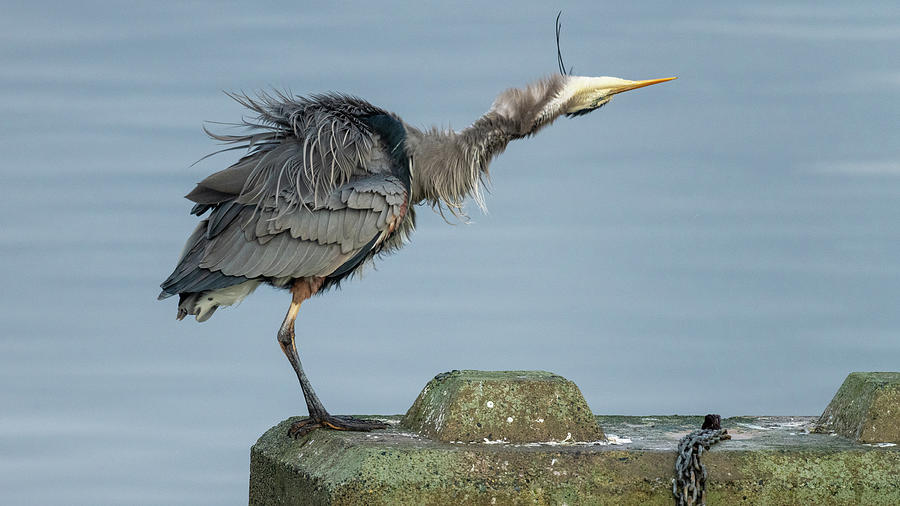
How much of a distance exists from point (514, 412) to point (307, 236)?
1665 millimetres

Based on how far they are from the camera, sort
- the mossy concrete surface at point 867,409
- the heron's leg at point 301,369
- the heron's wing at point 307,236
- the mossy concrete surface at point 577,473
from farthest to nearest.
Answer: the heron's leg at point 301,369 → the heron's wing at point 307,236 → the mossy concrete surface at point 867,409 → the mossy concrete surface at point 577,473

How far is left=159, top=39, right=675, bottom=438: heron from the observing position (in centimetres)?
732

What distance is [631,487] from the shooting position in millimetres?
6480

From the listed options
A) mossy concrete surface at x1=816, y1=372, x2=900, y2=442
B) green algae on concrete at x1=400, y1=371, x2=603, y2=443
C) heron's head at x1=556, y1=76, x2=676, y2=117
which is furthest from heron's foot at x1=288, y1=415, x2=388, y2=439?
mossy concrete surface at x1=816, y1=372, x2=900, y2=442

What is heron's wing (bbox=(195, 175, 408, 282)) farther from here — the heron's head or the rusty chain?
the rusty chain

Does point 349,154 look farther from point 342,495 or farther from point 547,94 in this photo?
point 342,495

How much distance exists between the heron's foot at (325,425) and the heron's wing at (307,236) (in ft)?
2.98

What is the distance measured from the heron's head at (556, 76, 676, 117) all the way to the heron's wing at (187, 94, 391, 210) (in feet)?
4.13

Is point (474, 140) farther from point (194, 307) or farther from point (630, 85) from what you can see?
point (194, 307)

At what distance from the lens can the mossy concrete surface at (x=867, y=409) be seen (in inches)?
280

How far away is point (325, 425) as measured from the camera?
743cm

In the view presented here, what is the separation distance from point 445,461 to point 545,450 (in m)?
0.56

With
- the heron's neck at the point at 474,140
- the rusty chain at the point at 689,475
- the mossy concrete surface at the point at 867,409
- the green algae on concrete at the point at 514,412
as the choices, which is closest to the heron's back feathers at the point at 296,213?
the heron's neck at the point at 474,140

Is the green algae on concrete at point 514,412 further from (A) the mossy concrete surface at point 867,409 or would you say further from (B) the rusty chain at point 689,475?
(A) the mossy concrete surface at point 867,409
